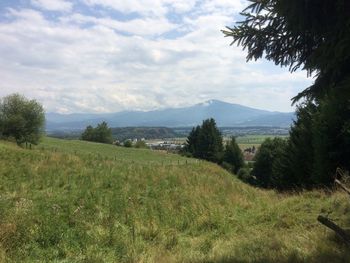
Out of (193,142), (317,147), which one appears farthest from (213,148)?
(317,147)

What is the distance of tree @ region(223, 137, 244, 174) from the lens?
3467 inches

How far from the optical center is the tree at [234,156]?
289 feet

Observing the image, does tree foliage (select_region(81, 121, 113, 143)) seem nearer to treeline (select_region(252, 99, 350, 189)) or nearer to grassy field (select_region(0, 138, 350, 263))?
treeline (select_region(252, 99, 350, 189))

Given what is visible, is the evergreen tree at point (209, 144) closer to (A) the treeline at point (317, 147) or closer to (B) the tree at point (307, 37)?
(A) the treeline at point (317, 147)

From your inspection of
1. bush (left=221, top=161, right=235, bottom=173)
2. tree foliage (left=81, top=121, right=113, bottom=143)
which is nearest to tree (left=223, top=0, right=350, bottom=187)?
bush (left=221, top=161, right=235, bottom=173)

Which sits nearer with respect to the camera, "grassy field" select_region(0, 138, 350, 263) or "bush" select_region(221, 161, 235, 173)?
"grassy field" select_region(0, 138, 350, 263)

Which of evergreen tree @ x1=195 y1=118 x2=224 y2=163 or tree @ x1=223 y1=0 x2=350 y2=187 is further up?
tree @ x1=223 y1=0 x2=350 y2=187

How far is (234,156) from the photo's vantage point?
89.4 m

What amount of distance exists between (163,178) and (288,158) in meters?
16.7

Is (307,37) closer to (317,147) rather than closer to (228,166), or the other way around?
(317,147)

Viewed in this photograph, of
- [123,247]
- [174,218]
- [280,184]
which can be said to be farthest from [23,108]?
[123,247]

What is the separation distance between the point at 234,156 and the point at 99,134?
113 ft

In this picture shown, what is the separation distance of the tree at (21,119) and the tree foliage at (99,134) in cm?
4588

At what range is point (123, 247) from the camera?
965cm
